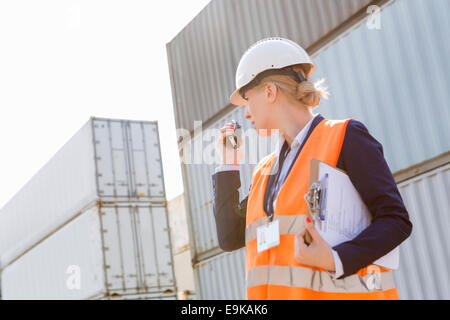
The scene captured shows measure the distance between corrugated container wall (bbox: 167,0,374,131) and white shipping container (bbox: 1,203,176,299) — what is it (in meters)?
3.97

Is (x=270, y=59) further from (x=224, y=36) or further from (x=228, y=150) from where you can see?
(x=224, y=36)

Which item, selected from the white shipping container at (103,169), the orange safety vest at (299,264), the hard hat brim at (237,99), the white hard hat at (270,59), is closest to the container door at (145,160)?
the white shipping container at (103,169)

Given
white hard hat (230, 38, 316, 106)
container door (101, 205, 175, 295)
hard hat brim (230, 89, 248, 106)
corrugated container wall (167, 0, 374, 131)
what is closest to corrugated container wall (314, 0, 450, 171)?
corrugated container wall (167, 0, 374, 131)

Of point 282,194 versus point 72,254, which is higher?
point 72,254

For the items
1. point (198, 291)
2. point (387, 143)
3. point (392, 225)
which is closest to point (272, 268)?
point (392, 225)

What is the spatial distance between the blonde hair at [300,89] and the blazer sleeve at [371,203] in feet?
0.92

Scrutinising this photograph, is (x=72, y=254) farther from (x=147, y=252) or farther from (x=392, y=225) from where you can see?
(x=392, y=225)

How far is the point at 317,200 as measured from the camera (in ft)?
6.18

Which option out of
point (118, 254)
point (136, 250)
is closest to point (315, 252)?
point (118, 254)

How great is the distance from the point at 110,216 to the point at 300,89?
1231 centimetres
